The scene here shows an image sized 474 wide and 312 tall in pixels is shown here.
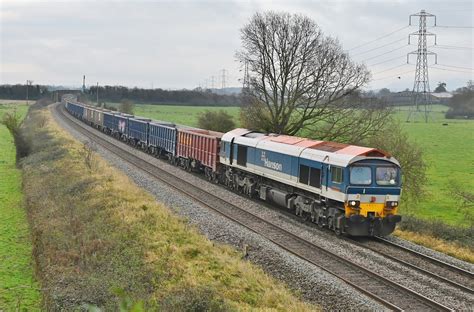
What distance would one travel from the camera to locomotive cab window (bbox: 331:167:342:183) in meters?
20.6

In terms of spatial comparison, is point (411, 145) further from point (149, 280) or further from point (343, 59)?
point (149, 280)

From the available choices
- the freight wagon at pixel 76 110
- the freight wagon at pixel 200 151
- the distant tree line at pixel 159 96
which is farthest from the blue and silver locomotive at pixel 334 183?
the distant tree line at pixel 159 96

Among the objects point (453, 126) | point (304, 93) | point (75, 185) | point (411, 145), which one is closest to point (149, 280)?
point (75, 185)

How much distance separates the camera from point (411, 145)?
111 ft

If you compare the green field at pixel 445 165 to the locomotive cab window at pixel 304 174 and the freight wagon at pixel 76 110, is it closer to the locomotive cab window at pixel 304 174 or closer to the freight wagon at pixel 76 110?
the locomotive cab window at pixel 304 174

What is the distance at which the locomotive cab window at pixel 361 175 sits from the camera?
799 inches

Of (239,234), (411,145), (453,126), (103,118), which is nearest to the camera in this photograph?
(239,234)

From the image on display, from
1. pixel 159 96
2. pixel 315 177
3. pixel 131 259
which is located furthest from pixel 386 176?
pixel 159 96

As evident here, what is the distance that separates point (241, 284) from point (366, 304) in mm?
3186

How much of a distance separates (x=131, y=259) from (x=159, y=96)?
156482mm

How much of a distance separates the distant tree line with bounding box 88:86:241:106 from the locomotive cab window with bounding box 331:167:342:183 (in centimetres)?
13469

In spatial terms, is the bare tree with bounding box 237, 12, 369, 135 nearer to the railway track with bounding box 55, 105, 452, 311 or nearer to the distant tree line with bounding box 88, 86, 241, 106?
the railway track with bounding box 55, 105, 452, 311

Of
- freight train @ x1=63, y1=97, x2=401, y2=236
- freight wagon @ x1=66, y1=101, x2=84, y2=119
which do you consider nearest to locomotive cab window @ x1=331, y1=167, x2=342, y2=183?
freight train @ x1=63, y1=97, x2=401, y2=236

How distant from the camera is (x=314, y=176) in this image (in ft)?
74.0
